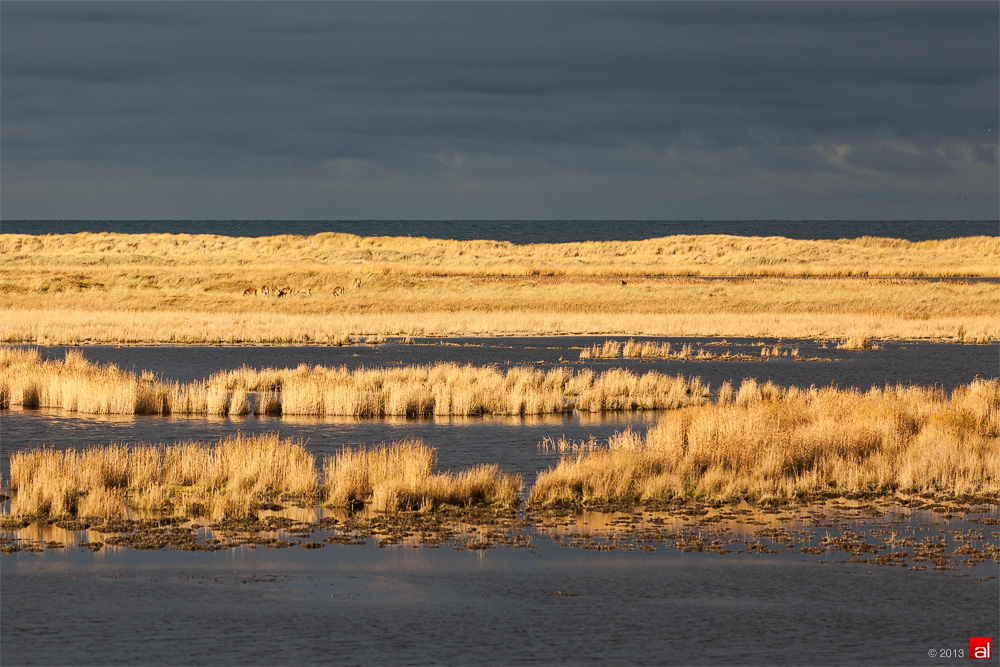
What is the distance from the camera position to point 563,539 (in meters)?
15.2

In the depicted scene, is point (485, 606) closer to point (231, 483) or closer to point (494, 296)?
point (231, 483)

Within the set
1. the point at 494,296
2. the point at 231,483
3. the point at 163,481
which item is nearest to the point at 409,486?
the point at 231,483

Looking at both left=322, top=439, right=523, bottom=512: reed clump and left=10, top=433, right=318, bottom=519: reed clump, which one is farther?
left=322, top=439, right=523, bottom=512: reed clump

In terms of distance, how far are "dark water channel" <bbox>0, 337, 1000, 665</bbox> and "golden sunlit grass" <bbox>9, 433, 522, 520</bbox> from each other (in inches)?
81.3

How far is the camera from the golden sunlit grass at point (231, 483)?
16344 millimetres

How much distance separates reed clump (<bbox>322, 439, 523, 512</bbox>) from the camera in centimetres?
1684

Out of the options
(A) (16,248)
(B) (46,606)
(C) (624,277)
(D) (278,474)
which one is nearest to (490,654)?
(B) (46,606)

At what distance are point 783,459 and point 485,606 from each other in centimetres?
836

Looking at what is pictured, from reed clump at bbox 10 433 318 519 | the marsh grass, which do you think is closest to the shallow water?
reed clump at bbox 10 433 318 519

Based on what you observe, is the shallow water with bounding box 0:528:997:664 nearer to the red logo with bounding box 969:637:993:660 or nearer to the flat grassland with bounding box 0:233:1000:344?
the red logo with bounding box 969:637:993:660

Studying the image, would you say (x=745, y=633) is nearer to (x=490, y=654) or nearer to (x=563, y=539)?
(x=490, y=654)

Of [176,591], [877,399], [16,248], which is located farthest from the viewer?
[16,248]

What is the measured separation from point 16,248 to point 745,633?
→ 125022 millimetres

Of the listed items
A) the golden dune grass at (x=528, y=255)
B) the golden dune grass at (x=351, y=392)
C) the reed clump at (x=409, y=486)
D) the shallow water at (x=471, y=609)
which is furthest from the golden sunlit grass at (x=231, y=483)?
the golden dune grass at (x=528, y=255)
